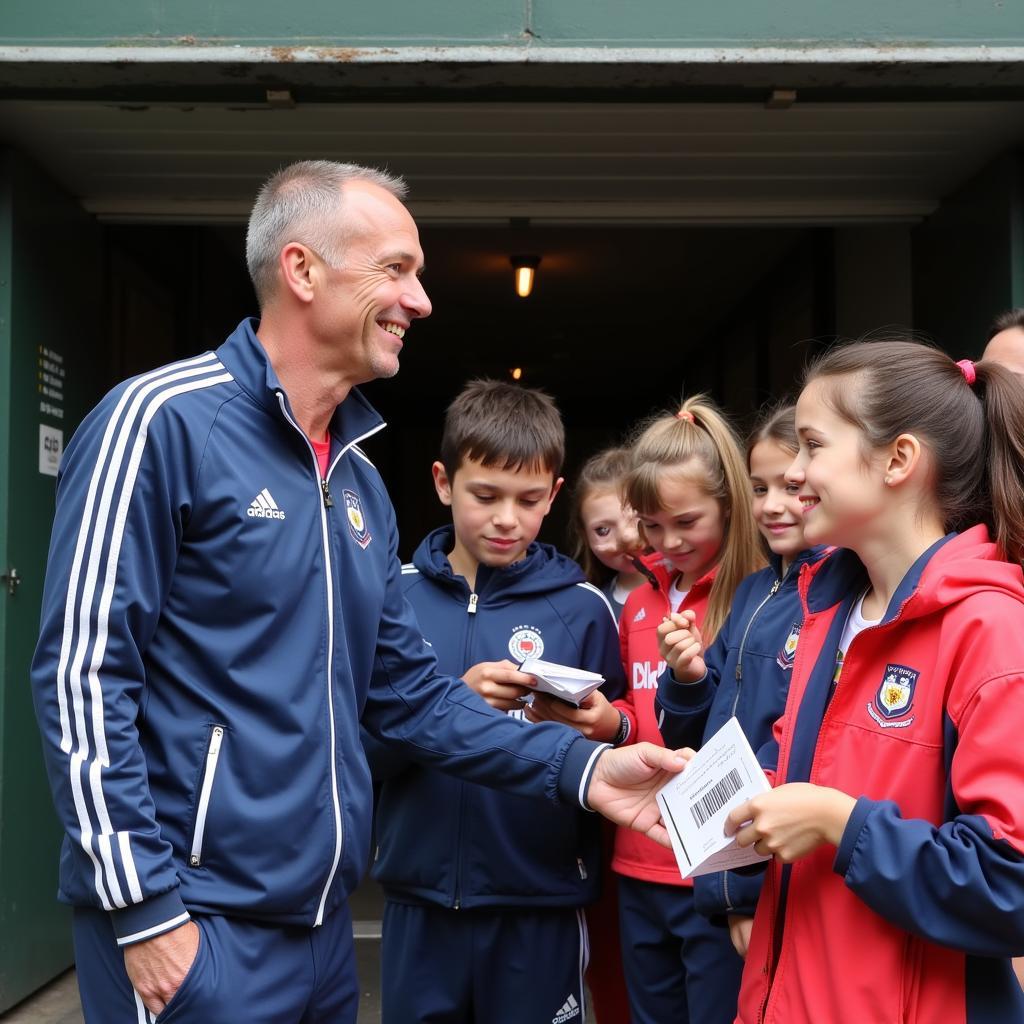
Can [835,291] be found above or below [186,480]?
above

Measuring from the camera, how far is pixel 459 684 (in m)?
2.67

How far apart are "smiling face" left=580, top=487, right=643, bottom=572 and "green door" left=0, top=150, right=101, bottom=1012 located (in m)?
2.23

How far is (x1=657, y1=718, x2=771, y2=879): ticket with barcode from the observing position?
71.6 inches

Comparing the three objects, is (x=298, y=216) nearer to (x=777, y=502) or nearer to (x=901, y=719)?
(x=777, y=502)

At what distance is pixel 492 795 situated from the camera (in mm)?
2891

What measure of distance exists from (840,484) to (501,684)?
116 cm

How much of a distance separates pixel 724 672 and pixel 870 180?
3.07 meters

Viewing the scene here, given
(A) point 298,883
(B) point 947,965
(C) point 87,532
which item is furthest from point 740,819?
(C) point 87,532

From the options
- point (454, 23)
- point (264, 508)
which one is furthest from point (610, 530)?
point (264, 508)

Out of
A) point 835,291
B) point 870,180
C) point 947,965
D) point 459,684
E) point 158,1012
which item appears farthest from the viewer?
point 835,291

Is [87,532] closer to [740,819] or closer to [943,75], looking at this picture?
[740,819]

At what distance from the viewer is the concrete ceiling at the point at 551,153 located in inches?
167

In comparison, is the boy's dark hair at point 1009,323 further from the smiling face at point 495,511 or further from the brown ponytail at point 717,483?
the smiling face at point 495,511

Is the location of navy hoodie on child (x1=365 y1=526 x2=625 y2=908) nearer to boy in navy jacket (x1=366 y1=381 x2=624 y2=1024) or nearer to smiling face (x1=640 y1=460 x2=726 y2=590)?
boy in navy jacket (x1=366 y1=381 x2=624 y2=1024)
